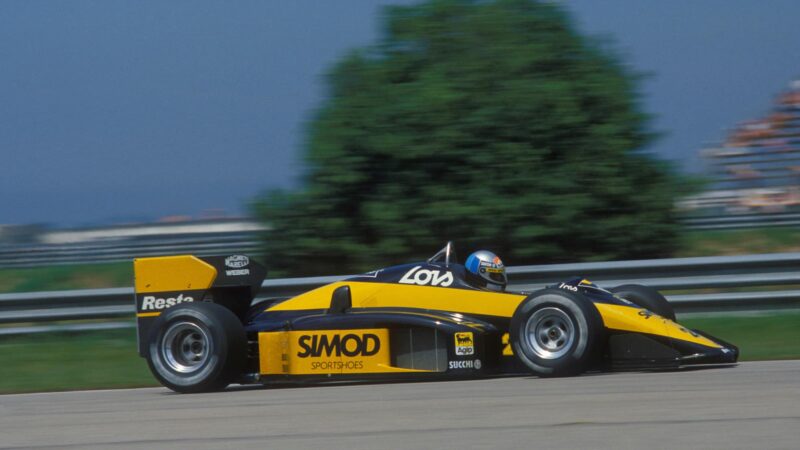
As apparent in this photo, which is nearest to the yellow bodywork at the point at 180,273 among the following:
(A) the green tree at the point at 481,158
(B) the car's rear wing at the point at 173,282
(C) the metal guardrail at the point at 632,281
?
(B) the car's rear wing at the point at 173,282

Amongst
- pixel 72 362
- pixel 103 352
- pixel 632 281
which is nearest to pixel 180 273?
pixel 72 362

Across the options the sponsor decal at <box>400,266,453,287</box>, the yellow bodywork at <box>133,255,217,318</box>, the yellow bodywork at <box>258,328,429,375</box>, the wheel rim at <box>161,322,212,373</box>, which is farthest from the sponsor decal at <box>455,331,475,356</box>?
the yellow bodywork at <box>133,255,217,318</box>

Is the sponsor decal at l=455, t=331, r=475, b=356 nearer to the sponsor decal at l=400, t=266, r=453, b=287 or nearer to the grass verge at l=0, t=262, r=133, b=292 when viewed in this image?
the sponsor decal at l=400, t=266, r=453, b=287

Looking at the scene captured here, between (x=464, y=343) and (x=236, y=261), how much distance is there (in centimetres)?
223

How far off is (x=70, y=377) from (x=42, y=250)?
45.7ft

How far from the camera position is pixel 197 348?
850 cm

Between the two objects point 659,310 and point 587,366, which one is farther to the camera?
point 659,310

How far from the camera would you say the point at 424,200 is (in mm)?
14297

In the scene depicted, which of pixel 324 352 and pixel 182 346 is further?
pixel 182 346

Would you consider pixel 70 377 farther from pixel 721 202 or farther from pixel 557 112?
pixel 721 202

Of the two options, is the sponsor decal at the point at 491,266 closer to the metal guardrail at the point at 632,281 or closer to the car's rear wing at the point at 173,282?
the car's rear wing at the point at 173,282

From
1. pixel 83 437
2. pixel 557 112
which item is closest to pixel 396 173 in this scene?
pixel 557 112

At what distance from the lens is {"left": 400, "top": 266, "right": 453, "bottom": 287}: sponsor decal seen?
8250 mm

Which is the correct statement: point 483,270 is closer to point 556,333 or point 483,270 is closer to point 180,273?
point 556,333
